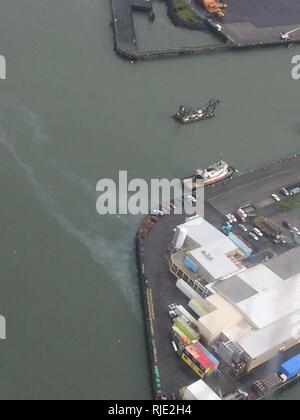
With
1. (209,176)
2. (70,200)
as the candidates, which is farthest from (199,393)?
(209,176)

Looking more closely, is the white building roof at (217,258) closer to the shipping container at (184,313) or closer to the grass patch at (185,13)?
the shipping container at (184,313)

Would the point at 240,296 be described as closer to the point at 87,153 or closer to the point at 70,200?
the point at 70,200

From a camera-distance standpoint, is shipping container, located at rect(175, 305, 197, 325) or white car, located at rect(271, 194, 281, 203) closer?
shipping container, located at rect(175, 305, 197, 325)

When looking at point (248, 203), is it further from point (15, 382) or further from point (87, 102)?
point (15, 382)

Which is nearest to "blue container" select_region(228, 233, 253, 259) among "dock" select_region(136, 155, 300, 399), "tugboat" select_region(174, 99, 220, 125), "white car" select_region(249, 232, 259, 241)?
"white car" select_region(249, 232, 259, 241)

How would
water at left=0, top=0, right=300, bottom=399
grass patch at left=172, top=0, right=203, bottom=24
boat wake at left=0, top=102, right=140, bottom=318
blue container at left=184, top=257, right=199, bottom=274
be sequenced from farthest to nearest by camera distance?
grass patch at left=172, top=0, right=203, bottom=24, boat wake at left=0, top=102, right=140, bottom=318, blue container at left=184, top=257, right=199, bottom=274, water at left=0, top=0, right=300, bottom=399

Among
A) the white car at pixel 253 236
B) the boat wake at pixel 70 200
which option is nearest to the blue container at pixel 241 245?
the white car at pixel 253 236

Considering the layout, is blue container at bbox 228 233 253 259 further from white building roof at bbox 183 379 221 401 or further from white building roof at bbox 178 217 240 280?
white building roof at bbox 183 379 221 401
